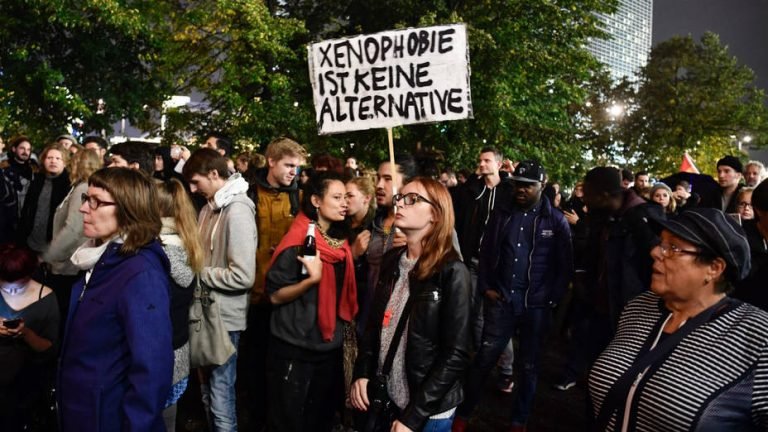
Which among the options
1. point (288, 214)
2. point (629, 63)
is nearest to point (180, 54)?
point (288, 214)

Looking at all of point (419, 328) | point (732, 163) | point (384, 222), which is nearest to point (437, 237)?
point (419, 328)

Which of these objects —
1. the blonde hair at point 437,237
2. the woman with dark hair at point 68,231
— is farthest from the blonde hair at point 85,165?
the blonde hair at point 437,237

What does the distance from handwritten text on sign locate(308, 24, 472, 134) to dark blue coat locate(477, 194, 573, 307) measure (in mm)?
1332

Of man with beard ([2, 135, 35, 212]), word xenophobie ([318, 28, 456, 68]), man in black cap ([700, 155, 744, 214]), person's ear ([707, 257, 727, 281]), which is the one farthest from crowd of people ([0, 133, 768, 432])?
word xenophobie ([318, 28, 456, 68])

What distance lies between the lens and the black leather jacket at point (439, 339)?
2.78m

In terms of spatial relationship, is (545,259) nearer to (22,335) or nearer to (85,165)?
(22,335)

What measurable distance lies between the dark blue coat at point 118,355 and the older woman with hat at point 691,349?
6.29 ft

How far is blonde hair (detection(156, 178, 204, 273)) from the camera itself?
3463 mm

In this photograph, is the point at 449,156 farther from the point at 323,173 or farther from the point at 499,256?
the point at 323,173

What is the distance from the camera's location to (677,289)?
7.54 feet

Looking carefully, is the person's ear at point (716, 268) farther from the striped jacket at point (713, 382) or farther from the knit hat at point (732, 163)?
the knit hat at point (732, 163)

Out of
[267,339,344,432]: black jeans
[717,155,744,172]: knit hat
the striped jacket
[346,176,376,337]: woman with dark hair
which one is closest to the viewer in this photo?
the striped jacket

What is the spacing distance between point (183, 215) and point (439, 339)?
1.76 metres

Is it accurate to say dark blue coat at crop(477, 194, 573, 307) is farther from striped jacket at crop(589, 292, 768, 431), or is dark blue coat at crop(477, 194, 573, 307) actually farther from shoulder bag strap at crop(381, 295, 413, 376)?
striped jacket at crop(589, 292, 768, 431)
